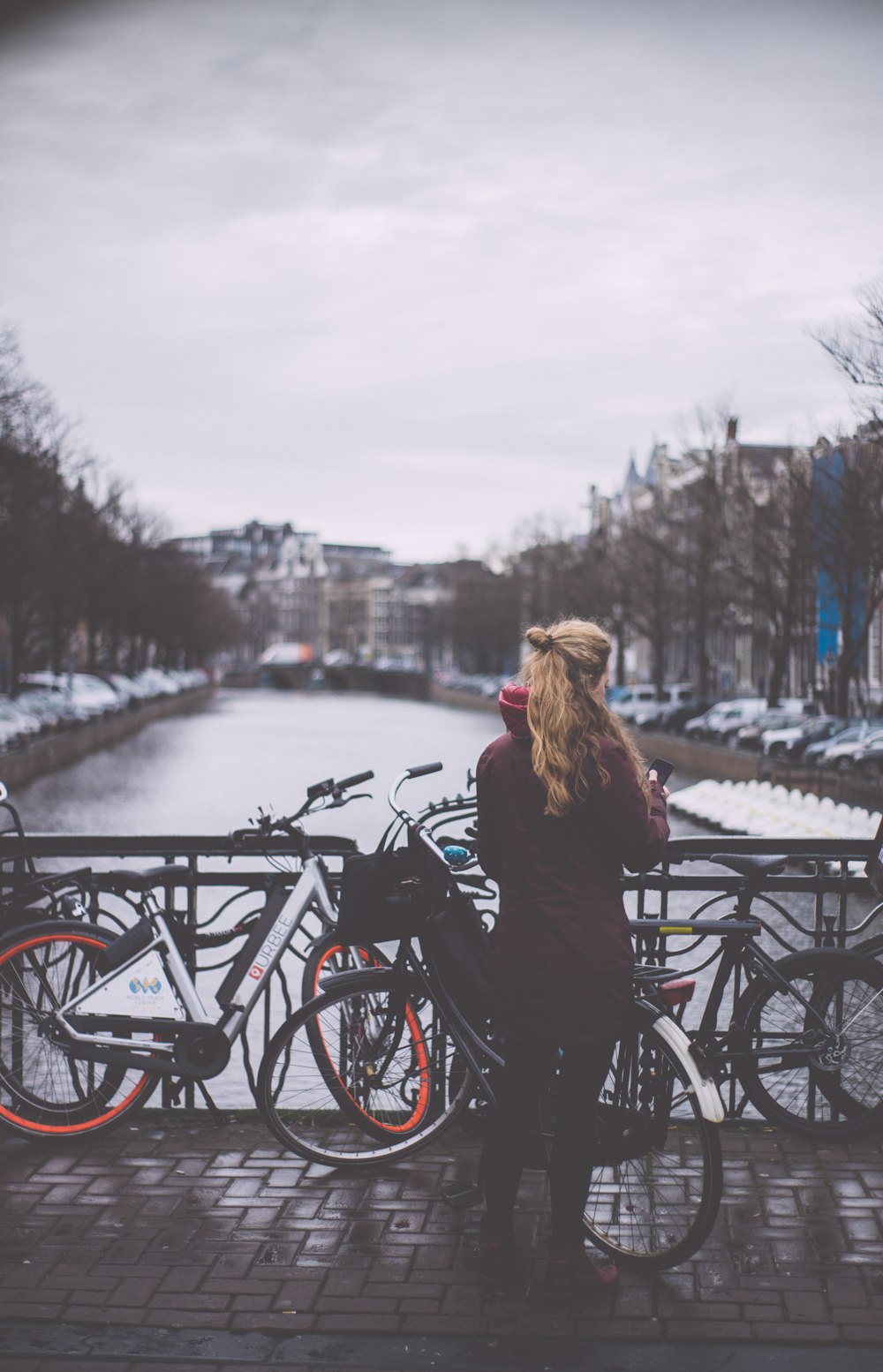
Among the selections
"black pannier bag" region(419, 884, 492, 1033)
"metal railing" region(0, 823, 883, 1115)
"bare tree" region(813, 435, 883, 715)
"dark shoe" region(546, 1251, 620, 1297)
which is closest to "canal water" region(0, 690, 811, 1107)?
"metal railing" region(0, 823, 883, 1115)

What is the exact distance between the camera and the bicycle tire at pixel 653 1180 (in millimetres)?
4105

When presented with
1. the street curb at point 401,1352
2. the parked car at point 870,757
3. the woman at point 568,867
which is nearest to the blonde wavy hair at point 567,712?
the woman at point 568,867

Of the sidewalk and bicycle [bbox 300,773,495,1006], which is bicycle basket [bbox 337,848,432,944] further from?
the sidewalk

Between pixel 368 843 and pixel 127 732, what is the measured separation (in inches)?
1226

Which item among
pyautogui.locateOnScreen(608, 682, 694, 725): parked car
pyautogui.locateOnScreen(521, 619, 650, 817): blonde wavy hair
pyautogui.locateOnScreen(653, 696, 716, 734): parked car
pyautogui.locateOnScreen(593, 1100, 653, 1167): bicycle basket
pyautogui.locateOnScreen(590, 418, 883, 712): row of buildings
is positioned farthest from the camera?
pyautogui.locateOnScreen(608, 682, 694, 725): parked car

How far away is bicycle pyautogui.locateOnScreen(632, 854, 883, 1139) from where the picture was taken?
4879mm

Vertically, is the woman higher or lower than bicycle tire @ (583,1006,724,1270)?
higher

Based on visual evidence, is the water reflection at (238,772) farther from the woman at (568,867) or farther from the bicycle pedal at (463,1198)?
the woman at (568,867)

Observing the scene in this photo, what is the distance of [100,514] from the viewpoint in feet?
187

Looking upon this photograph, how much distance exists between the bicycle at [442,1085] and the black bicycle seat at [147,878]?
0.72 meters

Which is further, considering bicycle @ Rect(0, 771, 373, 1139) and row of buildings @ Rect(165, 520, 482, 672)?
row of buildings @ Rect(165, 520, 482, 672)

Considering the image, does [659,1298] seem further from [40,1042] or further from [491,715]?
[491,715]

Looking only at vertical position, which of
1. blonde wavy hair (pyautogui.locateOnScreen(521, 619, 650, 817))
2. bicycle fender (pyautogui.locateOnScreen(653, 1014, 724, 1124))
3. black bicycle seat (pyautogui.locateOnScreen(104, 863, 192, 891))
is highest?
blonde wavy hair (pyautogui.locateOnScreen(521, 619, 650, 817))

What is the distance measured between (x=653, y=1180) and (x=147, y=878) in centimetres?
198
